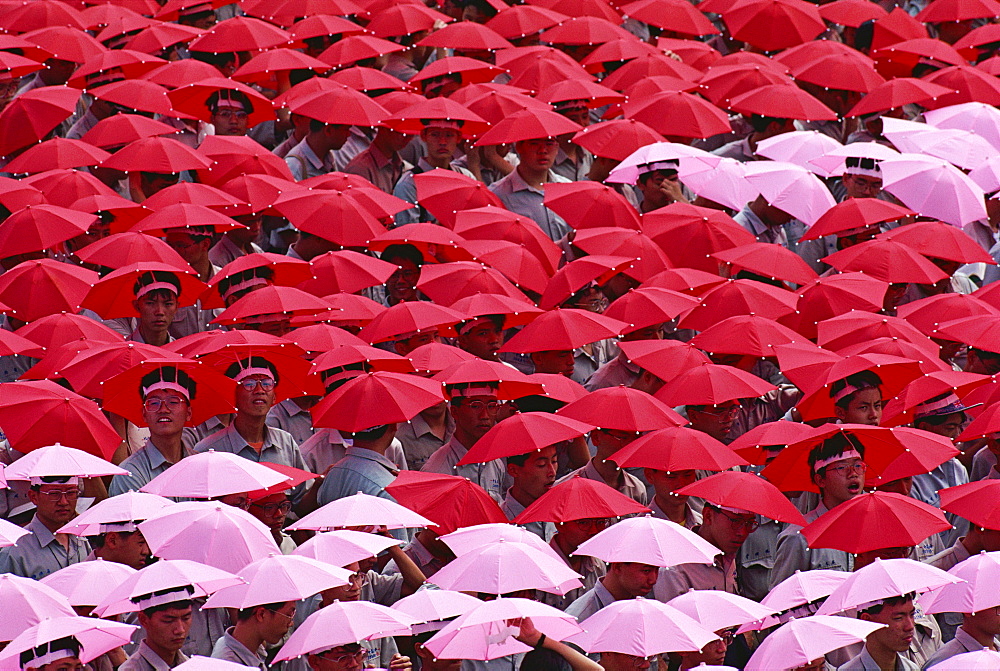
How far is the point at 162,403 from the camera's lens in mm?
9414

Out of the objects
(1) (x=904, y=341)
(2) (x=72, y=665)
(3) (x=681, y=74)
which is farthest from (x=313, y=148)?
(2) (x=72, y=665)

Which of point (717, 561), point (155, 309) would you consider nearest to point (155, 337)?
point (155, 309)

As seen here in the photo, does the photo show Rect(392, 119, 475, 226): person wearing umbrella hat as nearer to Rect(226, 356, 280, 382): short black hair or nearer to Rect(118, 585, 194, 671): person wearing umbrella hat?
Rect(226, 356, 280, 382): short black hair

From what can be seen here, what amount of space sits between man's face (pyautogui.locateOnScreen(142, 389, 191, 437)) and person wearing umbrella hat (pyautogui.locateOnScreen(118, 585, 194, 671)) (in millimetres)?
1766

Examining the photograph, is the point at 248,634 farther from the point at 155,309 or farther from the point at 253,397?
the point at 155,309

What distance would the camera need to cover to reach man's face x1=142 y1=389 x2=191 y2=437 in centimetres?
938

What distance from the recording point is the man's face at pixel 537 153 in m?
12.8

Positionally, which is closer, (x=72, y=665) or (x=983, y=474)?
(x=72, y=665)

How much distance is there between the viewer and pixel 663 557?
8172 mm

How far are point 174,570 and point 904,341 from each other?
4.67 m

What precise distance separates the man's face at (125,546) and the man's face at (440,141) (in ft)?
17.1

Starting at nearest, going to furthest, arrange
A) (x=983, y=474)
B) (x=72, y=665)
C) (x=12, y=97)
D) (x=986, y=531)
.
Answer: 1. (x=72, y=665)
2. (x=986, y=531)
3. (x=983, y=474)
4. (x=12, y=97)

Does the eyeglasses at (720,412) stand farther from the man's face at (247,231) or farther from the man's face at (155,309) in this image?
the man's face at (247,231)

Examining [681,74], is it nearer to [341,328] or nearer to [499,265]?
[499,265]
